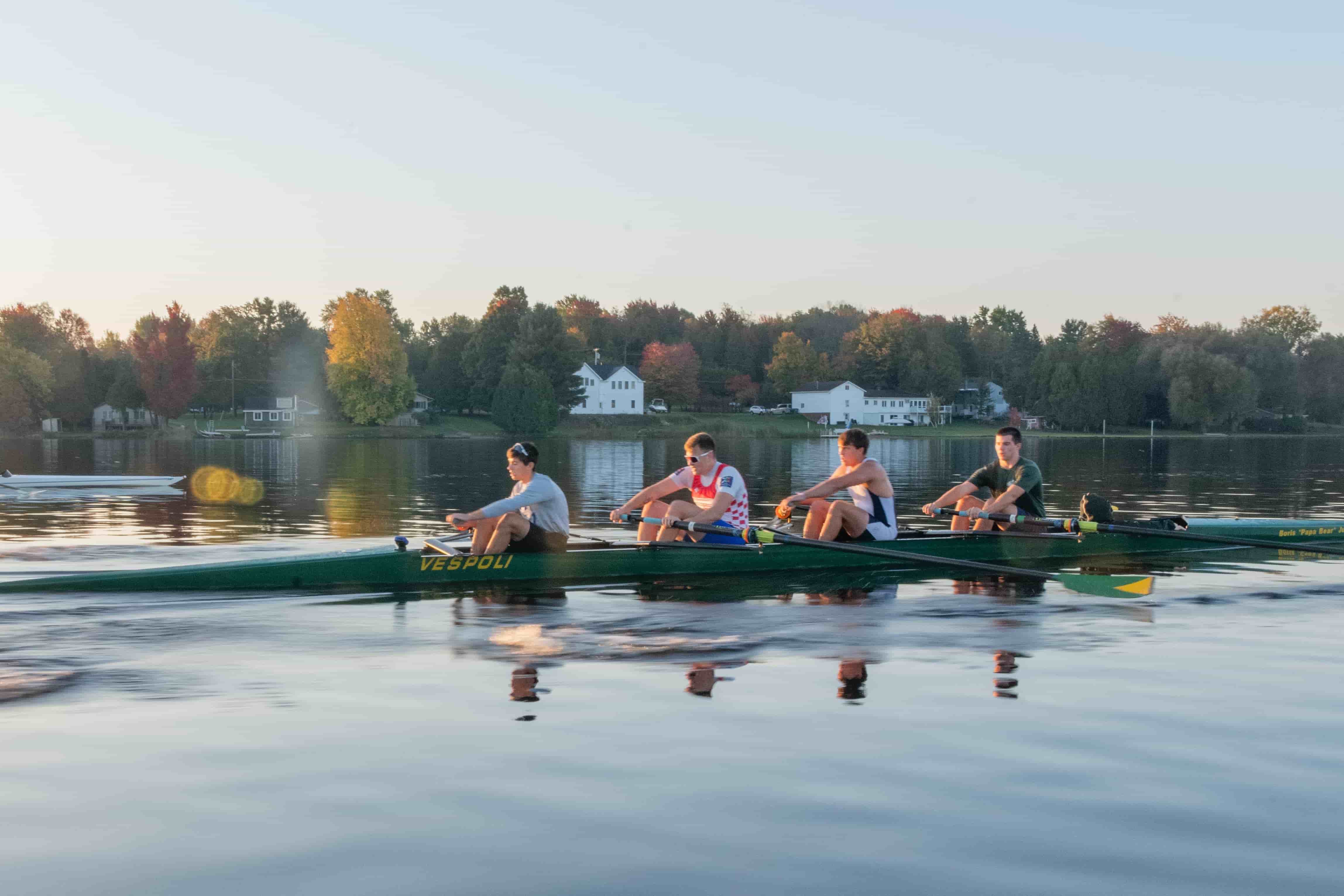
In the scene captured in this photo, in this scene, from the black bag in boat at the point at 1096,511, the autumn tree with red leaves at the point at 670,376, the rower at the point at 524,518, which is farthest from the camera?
the autumn tree with red leaves at the point at 670,376

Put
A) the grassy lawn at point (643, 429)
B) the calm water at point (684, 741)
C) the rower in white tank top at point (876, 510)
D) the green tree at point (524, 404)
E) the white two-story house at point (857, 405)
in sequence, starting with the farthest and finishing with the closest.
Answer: the white two-story house at point (857, 405) < the green tree at point (524, 404) < the grassy lawn at point (643, 429) < the rower in white tank top at point (876, 510) < the calm water at point (684, 741)

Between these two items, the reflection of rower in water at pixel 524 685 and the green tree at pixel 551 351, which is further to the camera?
the green tree at pixel 551 351

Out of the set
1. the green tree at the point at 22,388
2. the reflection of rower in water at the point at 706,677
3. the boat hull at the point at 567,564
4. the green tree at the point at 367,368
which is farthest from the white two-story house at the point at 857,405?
the reflection of rower in water at the point at 706,677

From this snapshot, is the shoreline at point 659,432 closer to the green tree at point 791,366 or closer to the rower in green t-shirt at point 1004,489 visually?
the green tree at point 791,366

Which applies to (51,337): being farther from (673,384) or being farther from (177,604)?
(177,604)

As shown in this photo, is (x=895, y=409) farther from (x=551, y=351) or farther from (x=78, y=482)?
(x=78, y=482)

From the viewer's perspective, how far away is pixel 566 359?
104 metres

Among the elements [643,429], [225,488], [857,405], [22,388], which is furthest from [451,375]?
[225,488]

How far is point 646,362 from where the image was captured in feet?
423

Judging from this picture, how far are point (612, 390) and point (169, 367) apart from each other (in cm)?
4229

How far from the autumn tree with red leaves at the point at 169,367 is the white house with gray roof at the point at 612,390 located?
36002 millimetres

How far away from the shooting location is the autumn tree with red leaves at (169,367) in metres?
95.5

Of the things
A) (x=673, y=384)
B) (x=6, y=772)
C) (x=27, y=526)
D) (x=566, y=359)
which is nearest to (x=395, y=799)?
(x=6, y=772)

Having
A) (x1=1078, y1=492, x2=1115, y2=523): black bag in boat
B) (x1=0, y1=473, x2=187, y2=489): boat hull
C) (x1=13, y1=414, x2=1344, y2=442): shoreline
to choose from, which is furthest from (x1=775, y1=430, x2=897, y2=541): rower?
(x1=13, y1=414, x2=1344, y2=442): shoreline
